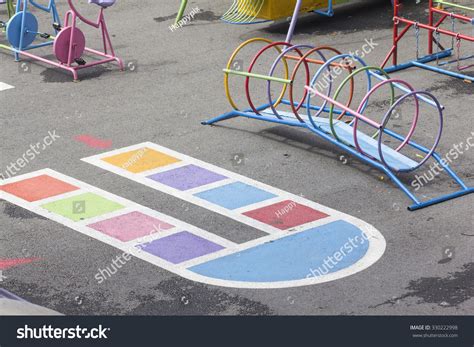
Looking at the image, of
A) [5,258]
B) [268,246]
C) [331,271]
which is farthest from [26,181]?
[331,271]

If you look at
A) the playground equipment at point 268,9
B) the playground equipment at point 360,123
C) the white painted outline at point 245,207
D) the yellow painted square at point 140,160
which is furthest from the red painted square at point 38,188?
the playground equipment at point 268,9

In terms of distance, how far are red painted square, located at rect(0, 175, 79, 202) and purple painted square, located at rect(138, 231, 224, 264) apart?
1.78m

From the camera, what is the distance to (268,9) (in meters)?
17.3

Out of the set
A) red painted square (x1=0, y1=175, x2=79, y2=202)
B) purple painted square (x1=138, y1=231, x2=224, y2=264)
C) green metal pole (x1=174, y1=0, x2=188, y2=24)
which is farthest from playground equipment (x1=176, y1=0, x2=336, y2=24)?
purple painted square (x1=138, y1=231, x2=224, y2=264)

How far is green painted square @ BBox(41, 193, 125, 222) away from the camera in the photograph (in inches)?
456

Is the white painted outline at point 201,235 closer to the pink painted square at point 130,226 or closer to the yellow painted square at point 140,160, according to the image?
the pink painted square at point 130,226

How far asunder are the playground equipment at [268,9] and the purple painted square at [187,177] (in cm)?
517

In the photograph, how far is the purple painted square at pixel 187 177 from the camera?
40.2 ft

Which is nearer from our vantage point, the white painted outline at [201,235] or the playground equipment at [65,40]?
the white painted outline at [201,235]

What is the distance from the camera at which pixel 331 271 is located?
10.2 m

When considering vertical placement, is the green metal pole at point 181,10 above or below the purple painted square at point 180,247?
below

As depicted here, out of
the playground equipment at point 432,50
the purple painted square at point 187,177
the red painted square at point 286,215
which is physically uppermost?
the playground equipment at point 432,50

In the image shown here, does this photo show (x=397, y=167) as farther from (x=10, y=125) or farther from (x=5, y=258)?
(x=10, y=125)

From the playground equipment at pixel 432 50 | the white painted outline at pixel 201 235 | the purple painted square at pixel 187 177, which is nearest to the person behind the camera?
the white painted outline at pixel 201 235
